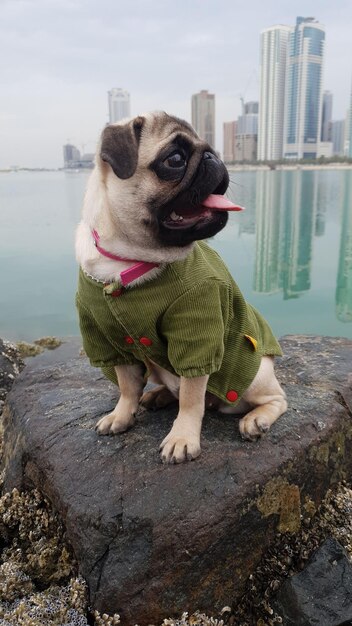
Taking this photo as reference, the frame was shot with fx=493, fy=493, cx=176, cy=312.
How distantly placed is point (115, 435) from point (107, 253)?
42.7 inches

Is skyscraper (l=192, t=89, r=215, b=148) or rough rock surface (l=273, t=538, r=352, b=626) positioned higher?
skyscraper (l=192, t=89, r=215, b=148)

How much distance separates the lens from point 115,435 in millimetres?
2824

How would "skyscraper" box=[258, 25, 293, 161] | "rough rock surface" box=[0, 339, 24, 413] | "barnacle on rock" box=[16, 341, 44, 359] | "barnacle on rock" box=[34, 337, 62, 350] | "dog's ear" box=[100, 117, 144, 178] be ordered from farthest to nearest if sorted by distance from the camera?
1. "skyscraper" box=[258, 25, 293, 161]
2. "barnacle on rock" box=[34, 337, 62, 350]
3. "barnacle on rock" box=[16, 341, 44, 359]
4. "rough rock surface" box=[0, 339, 24, 413]
5. "dog's ear" box=[100, 117, 144, 178]

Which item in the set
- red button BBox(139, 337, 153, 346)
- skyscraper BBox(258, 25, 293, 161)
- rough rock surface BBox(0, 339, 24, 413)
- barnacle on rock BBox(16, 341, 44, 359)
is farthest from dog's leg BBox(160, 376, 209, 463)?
skyscraper BBox(258, 25, 293, 161)

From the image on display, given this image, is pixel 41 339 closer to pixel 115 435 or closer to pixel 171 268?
pixel 115 435

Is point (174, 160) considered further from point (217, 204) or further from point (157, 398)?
point (157, 398)

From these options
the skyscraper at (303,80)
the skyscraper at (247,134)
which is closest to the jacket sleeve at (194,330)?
the skyscraper at (247,134)

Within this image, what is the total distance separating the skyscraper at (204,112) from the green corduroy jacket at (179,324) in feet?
3.69

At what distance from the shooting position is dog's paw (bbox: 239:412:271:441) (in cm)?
267

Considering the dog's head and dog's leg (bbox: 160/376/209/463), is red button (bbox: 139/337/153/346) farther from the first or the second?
the dog's head

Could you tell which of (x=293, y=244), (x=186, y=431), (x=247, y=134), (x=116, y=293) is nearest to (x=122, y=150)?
(x=116, y=293)

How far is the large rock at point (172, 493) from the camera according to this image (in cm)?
233

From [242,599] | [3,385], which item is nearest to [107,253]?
[242,599]

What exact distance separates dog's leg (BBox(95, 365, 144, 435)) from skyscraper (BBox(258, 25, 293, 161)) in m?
42.6
